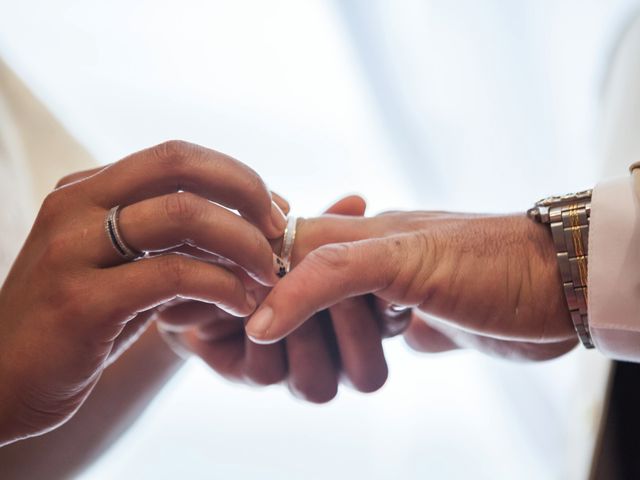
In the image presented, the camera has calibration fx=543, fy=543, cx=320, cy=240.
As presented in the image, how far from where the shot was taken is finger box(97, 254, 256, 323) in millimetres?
576

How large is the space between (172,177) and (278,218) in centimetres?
17

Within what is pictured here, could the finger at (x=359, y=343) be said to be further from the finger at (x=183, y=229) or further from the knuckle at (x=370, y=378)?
the finger at (x=183, y=229)

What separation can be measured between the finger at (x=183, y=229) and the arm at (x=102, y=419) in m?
0.42

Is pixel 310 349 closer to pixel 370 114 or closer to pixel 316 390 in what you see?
pixel 316 390

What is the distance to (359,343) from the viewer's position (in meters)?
0.84

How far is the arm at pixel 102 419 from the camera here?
0.82 m

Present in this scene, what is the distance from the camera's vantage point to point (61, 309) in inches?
22.4

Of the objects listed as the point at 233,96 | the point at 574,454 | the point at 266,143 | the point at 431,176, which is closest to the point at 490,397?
the point at 574,454

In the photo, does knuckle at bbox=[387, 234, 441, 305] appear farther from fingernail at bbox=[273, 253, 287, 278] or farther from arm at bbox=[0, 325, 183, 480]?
arm at bbox=[0, 325, 183, 480]

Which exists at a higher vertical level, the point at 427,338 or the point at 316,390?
the point at 316,390

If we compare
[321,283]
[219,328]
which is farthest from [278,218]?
[219,328]

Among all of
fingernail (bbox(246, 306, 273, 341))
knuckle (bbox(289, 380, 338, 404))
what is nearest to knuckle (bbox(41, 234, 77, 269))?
fingernail (bbox(246, 306, 273, 341))

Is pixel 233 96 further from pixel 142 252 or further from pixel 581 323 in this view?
pixel 581 323

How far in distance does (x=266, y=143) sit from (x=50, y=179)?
0.50 meters
